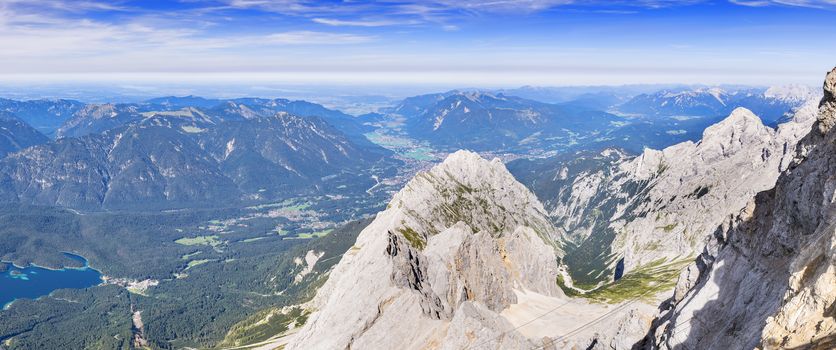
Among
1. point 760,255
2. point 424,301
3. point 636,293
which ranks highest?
point 760,255

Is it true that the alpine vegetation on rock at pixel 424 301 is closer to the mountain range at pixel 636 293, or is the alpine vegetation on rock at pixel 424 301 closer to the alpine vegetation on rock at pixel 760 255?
the mountain range at pixel 636 293

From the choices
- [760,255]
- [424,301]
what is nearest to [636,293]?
[424,301]

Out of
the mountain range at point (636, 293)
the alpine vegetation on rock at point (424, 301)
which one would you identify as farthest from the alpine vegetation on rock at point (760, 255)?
the alpine vegetation on rock at point (424, 301)

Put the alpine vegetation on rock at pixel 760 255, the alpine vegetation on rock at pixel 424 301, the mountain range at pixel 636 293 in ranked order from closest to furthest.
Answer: the mountain range at pixel 636 293
the alpine vegetation on rock at pixel 760 255
the alpine vegetation on rock at pixel 424 301

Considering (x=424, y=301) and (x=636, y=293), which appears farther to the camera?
(x=636, y=293)

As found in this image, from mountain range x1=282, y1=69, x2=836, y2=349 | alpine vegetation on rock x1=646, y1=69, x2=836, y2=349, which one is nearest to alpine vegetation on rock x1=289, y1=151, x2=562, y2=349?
mountain range x1=282, y1=69, x2=836, y2=349

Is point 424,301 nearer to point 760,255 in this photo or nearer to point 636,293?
point 760,255

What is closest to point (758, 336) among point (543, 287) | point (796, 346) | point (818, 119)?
point (796, 346)

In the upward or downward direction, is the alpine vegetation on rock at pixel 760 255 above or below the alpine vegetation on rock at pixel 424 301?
above

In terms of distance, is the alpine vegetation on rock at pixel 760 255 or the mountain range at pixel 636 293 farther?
the alpine vegetation on rock at pixel 760 255

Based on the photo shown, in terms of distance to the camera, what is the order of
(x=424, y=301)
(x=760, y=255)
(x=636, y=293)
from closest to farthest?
(x=760, y=255) < (x=424, y=301) < (x=636, y=293)

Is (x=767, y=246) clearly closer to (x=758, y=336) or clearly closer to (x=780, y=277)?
(x=780, y=277)

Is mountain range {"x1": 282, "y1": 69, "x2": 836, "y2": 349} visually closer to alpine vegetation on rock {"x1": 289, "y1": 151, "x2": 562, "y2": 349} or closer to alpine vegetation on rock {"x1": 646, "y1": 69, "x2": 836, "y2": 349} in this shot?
alpine vegetation on rock {"x1": 646, "y1": 69, "x2": 836, "y2": 349}
